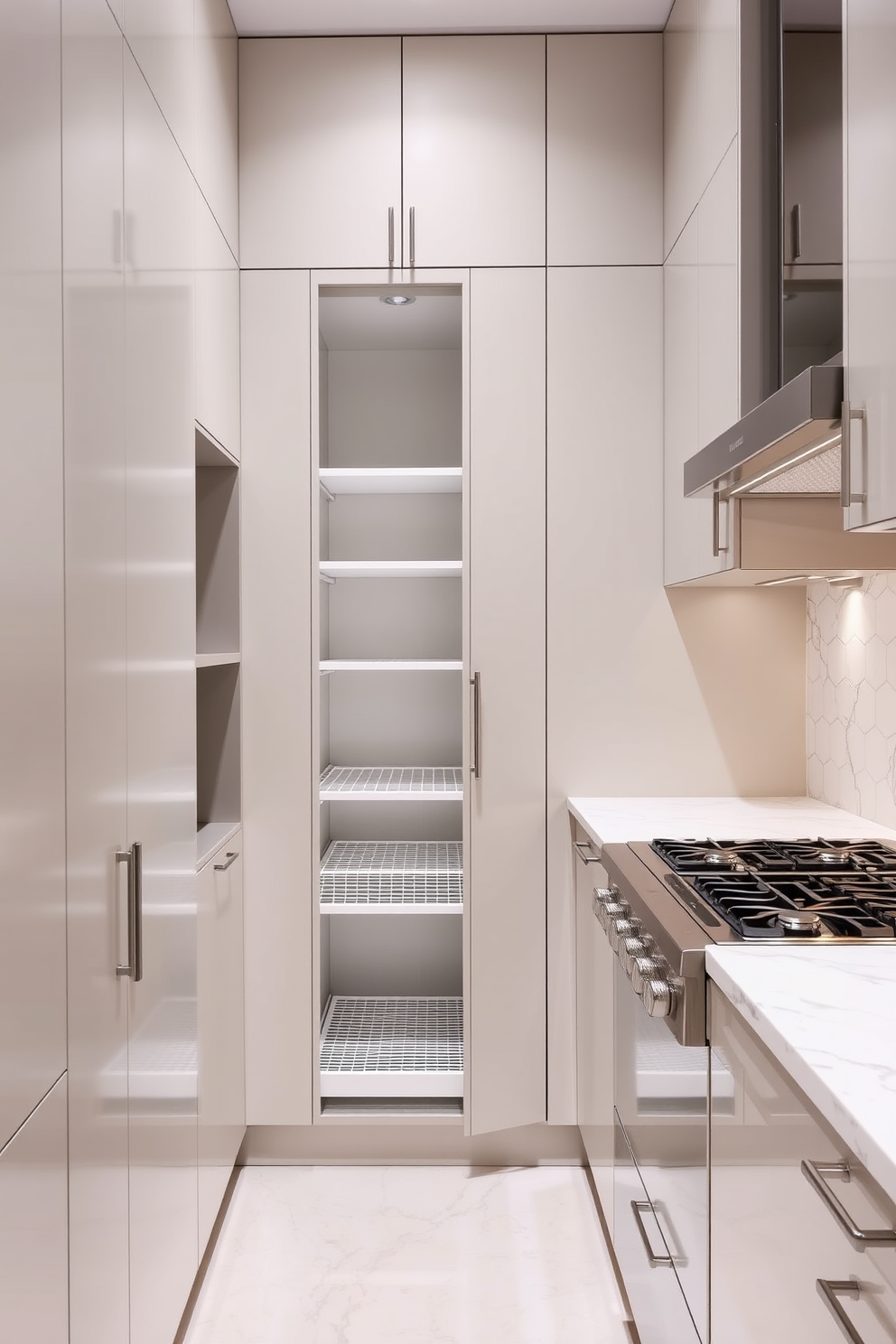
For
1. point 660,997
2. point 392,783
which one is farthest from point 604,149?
point 660,997

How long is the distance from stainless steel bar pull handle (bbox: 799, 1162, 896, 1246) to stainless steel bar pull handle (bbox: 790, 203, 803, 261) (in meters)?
1.44

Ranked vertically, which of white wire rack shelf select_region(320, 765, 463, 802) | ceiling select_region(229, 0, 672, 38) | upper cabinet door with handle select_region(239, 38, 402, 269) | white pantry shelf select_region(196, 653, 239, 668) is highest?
ceiling select_region(229, 0, 672, 38)

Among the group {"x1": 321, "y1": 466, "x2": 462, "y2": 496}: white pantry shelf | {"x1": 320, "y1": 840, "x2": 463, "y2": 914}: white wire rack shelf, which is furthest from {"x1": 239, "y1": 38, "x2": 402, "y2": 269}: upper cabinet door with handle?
{"x1": 320, "y1": 840, "x2": 463, "y2": 914}: white wire rack shelf

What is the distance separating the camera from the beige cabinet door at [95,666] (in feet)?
4.05

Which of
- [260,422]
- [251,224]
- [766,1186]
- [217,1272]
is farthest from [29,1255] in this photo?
[251,224]

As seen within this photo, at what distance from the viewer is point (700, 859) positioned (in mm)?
1748

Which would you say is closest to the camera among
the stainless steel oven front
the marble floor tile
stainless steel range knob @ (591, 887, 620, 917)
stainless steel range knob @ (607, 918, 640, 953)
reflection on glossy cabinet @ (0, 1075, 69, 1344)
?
reflection on glossy cabinet @ (0, 1075, 69, 1344)

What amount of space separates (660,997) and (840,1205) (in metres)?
0.49

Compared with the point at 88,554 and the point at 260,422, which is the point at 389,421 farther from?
the point at 88,554

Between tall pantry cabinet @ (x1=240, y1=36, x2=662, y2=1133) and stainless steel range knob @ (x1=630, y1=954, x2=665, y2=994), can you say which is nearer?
stainless steel range knob @ (x1=630, y1=954, x2=665, y2=994)

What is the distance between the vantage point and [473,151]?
2.39m

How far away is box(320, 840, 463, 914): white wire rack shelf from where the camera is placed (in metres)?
2.45

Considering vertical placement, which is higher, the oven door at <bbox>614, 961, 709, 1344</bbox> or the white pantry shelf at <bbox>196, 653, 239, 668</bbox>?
the white pantry shelf at <bbox>196, 653, 239, 668</bbox>

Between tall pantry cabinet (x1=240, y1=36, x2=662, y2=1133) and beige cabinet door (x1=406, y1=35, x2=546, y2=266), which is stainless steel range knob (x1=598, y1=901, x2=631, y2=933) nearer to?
tall pantry cabinet (x1=240, y1=36, x2=662, y2=1133)
